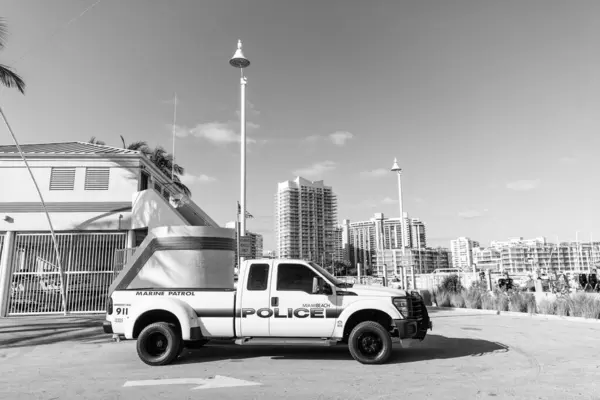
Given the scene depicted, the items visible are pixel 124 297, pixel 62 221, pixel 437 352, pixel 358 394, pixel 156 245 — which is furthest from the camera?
pixel 62 221

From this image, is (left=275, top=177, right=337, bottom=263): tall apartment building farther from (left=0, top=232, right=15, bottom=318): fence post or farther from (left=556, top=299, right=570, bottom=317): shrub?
(left=556, top=299, right=570, bottom=317): shrub

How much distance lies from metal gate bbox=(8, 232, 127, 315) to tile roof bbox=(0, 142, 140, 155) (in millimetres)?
3720

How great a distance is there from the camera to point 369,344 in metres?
7.99

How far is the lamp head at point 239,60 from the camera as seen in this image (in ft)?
46.1

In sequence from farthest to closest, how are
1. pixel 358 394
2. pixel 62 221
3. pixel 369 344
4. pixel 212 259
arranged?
pixel 62 221 → pixel 212 259 → pixel 369 344 → pixel 358 394

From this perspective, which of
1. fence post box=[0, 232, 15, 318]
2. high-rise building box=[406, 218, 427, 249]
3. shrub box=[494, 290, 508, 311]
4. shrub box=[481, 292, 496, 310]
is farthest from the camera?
high-rise building box=[406, 218, 427, 249]

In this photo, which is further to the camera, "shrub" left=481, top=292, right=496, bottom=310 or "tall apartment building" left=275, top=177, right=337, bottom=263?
"tall apartment building" left=275, top=177, right=337, bottom=263

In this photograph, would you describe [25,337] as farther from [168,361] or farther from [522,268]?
[522,268]

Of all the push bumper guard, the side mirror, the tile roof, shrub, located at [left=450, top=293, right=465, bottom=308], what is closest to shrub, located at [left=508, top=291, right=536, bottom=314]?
shrub, located at [left=450, top=293, right=465, bottom=308]

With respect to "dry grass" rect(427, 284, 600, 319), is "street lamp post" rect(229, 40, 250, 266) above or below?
above

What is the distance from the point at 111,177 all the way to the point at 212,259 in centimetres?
946

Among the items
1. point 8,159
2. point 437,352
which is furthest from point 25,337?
point 437,352

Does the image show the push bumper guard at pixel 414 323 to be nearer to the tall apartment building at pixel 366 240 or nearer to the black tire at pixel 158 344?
the black tire at pixel 158 344

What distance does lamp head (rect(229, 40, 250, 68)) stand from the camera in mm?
14062
